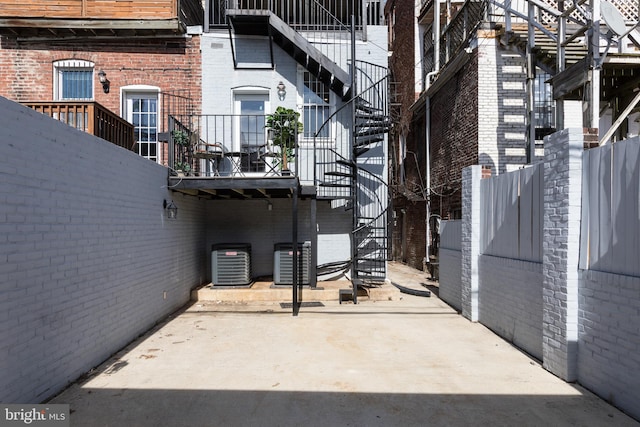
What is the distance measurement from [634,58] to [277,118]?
6.10 m

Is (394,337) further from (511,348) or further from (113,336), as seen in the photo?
(113,336)

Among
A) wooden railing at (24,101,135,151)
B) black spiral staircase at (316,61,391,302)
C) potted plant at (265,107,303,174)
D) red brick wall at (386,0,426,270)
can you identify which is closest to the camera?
wooden railing at (24,101,135,151)

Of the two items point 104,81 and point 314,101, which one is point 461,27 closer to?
point 314,101

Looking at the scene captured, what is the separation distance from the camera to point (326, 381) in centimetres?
413

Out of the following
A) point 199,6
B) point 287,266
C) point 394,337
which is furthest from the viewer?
point 199,6

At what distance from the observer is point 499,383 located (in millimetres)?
4098

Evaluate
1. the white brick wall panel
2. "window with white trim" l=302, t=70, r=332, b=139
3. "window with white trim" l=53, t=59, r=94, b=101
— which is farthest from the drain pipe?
"window with white trim" l=53, t=59, r=94, b=101

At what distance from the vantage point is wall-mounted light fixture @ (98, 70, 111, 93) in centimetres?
880

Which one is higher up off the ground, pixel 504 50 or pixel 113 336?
pixel 504 50

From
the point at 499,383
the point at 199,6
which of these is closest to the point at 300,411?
the point at 499,383

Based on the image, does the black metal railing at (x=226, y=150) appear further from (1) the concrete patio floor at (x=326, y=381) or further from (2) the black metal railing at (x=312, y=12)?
(1) the concrete patio floor at (x=326, y=381)

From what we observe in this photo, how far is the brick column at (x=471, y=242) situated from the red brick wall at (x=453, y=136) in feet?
7.20

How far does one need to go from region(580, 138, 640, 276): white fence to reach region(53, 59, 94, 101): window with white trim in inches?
387

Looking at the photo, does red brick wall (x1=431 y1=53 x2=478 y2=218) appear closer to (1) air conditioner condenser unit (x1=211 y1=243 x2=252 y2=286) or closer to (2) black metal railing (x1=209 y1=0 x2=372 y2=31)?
(2) black metal railing (x1=209 y1=0 x2=372 y2=31)
